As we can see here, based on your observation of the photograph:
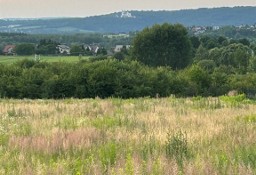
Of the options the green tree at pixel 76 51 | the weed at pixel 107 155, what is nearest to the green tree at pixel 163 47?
the green tree at pixel 76 51

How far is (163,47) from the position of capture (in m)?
98.2

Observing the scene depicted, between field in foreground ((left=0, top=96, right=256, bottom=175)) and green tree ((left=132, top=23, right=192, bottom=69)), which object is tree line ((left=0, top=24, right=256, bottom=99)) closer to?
field in foreground ((left=0, top=96, right=256, bottom=175))

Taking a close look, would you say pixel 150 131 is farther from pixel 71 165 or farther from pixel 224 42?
pixel 224 42

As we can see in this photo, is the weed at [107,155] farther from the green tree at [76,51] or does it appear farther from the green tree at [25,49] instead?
the green tree at [76,51]

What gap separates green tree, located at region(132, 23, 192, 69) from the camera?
9712cm

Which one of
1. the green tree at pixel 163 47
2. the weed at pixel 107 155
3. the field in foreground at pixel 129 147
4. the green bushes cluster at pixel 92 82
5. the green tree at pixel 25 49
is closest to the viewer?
the field in foreground at pixel 129 147

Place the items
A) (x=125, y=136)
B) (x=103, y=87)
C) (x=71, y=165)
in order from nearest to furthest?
(x=71, y=165), (x=125, y=136), (x=103, y=87)

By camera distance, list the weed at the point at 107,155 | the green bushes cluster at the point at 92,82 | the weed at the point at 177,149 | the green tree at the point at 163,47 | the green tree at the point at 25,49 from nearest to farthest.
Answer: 1. the weed at the point at 107,155
2. the weed at the point at 177,149
3. the green bushes cluster at the point at 92,82
4. the green tree at the point at 163,47
5. the green tree at the point at 25,49

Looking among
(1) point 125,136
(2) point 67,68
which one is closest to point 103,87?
(2) point 67,68

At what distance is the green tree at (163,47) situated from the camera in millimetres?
97125

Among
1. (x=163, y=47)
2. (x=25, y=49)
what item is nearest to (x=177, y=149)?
(x=163, y=47)

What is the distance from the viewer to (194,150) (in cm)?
871

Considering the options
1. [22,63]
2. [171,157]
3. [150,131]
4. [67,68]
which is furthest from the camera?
[22,63]

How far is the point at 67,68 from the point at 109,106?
34676 mm
